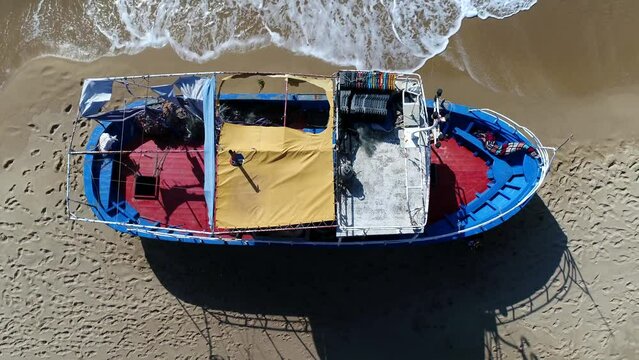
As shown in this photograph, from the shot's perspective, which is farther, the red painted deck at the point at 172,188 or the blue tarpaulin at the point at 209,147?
the red painted deck at the point at 172,188

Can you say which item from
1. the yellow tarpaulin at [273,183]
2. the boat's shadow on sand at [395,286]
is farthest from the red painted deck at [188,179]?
the yellow tarpaulin at [273,183]

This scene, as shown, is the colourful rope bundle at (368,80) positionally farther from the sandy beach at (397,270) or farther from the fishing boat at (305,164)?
the sandy beach at (397,270)

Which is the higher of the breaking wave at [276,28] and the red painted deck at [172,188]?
the breaking wave at [276,28]

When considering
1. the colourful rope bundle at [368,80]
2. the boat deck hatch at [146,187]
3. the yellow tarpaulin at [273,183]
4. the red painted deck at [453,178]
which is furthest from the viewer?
the boat deck hatch at [146,187]

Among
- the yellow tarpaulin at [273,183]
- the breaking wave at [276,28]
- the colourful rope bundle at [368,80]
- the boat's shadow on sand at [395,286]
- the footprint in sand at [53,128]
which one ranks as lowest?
the boat's shadow on sand at [395,286]

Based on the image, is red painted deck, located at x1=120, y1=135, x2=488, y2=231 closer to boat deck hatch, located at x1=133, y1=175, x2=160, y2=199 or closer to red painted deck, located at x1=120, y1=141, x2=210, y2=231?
red painted deck, located at x1=120, y1=141, x2=210, y2=231

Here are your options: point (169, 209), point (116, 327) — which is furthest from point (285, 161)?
point (116, 327)
